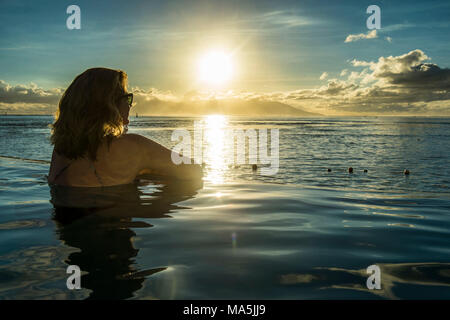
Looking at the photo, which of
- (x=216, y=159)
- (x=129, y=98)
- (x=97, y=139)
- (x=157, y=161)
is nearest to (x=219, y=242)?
(x=97, y=139)

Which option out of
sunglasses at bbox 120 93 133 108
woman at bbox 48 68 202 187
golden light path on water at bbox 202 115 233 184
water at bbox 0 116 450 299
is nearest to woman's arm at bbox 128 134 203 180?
woman at bbox 48 68 202 187

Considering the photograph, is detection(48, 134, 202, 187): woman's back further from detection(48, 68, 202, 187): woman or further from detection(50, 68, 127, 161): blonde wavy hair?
detection(50, 68, 127, 161): blonde wavy hair

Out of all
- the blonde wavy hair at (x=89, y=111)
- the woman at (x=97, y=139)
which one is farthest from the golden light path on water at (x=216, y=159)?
the blonde wavy hair at (x=89, y=111)

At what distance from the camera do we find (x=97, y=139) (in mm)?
4520

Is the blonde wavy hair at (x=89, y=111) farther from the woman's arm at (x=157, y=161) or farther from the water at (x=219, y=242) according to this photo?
the water at (x=219, y=242)

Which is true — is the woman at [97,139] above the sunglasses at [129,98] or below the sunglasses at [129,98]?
below

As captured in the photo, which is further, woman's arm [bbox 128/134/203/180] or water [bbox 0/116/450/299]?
woman's arm [bbox 128/134/203/180]

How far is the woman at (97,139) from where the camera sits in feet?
14.5

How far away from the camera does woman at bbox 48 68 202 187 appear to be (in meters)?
4.43

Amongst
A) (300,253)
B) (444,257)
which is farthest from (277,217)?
(444,257)

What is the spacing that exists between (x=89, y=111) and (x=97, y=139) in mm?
369

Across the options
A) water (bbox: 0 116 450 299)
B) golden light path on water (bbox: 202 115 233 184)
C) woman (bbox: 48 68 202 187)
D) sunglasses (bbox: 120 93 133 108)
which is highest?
sunglasses (bbox: 120 93 133 108)

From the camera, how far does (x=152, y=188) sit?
19.2 ft
